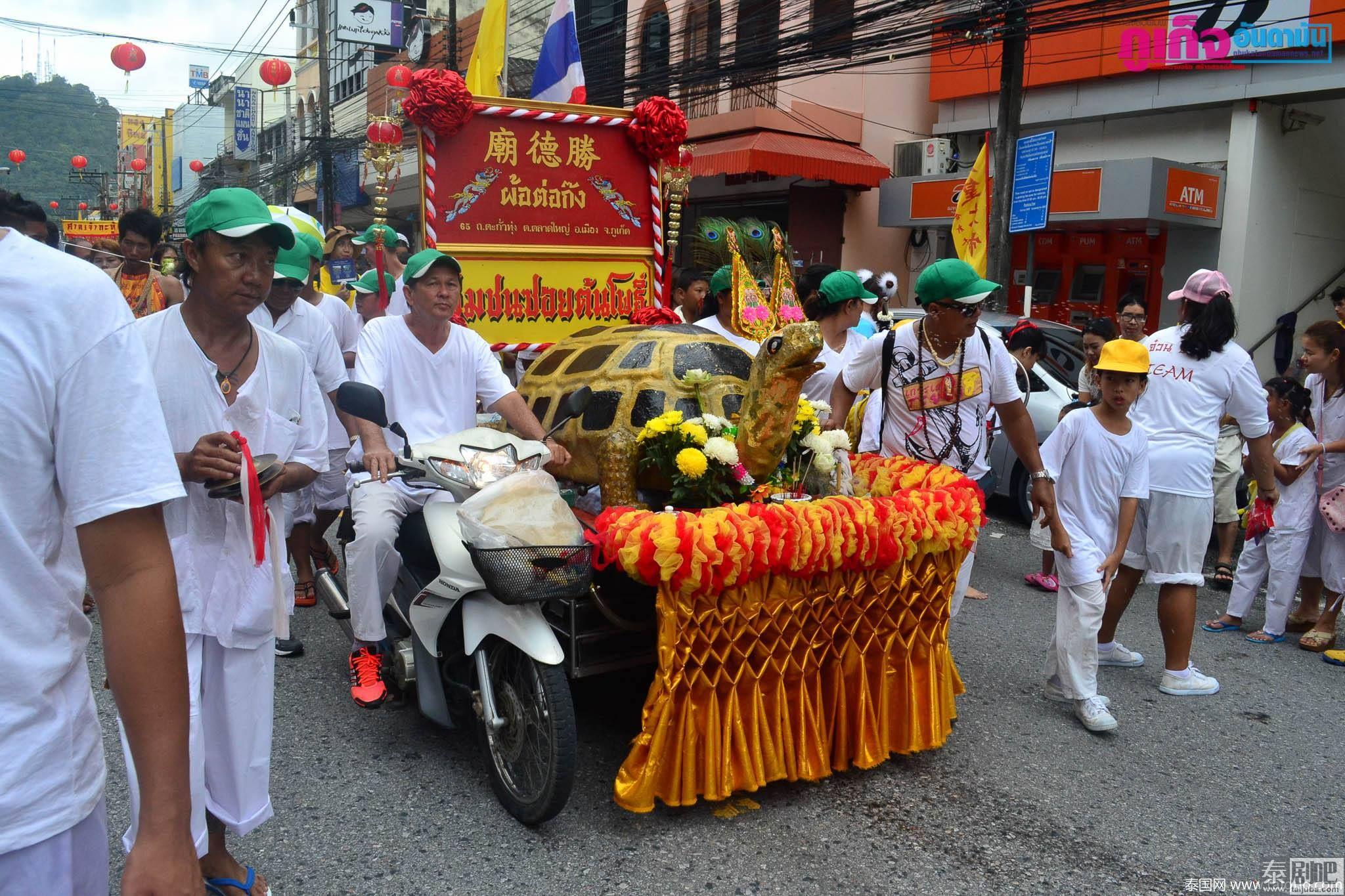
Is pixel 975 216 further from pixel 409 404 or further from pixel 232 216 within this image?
pixel 232 216

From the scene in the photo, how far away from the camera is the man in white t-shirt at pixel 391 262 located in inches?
237

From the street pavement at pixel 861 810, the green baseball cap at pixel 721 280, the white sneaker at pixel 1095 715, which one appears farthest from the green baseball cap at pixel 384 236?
the white sneaker at pixel 1095 715

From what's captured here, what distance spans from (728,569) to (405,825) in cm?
138

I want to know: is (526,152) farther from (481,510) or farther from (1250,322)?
(1250,322)

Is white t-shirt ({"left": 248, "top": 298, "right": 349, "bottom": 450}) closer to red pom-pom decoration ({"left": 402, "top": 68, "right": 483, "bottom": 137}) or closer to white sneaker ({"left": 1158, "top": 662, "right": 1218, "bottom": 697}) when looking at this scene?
red pom-pom decoration ({"left": 402, "top": 68, "right": 483, "bottom": 137})

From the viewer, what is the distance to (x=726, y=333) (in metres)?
6.11

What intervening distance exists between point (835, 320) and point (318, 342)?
2.91 m

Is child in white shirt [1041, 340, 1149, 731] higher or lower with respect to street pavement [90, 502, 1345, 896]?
higher

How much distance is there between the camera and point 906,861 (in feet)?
10.0

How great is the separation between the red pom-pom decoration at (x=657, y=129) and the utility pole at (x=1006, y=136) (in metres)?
4.67

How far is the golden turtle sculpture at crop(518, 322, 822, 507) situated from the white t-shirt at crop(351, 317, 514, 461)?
1.16ft

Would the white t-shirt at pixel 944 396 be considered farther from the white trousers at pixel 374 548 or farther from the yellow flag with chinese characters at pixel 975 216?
the yellow flag with chinese characters at pixel 975 216

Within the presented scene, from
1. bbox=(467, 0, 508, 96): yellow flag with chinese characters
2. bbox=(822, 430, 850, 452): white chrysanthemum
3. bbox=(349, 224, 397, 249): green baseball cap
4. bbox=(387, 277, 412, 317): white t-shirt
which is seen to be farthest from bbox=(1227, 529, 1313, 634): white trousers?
bbox=(467, 0, 508, 96): yellow flag with chinese characters

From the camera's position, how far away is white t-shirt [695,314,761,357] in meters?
5.40
